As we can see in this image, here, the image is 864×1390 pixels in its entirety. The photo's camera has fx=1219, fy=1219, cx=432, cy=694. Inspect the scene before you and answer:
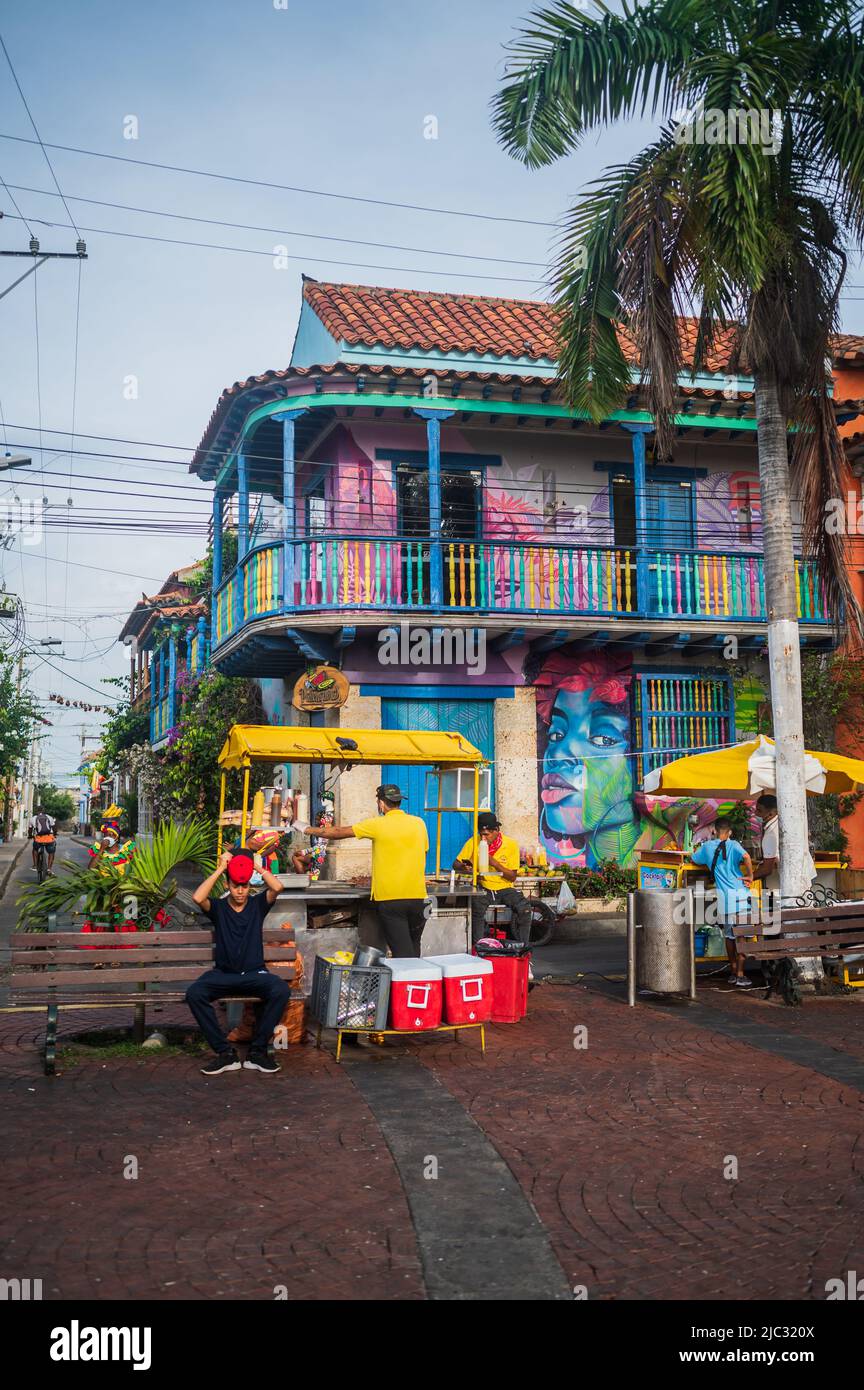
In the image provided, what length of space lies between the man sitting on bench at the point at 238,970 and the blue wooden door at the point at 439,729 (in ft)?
29.6

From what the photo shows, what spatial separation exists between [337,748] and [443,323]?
1090 centimetres

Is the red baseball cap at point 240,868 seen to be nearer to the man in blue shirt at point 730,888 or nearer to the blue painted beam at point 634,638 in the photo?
the man in blue shirt at point 730,888

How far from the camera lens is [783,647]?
468 inches

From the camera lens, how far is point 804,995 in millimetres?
11273

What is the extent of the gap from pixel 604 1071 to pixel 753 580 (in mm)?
11976

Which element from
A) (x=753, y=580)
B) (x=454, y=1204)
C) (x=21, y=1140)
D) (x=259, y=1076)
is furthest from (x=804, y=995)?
(x=753, y=580)

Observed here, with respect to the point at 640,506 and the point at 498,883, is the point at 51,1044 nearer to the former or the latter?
the point at 498,883

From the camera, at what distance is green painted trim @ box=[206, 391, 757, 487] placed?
16.9 m

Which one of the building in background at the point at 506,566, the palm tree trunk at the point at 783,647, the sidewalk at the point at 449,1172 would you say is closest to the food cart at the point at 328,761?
the sidewalk at the point at 449,1172

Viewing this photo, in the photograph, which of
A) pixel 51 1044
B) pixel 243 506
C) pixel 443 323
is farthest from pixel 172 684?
pixel 51 1044

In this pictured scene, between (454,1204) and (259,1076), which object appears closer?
(454,1204)
